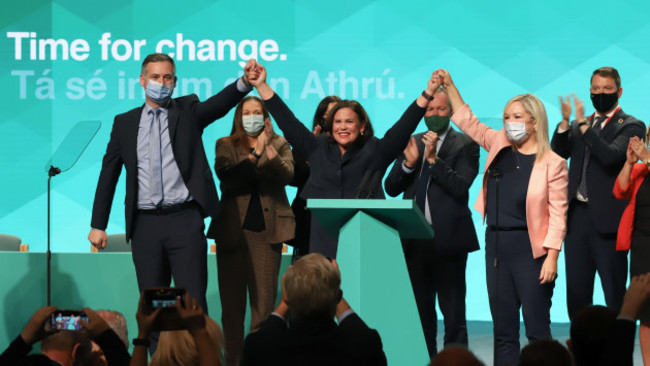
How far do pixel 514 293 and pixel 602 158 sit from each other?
3.21 ft

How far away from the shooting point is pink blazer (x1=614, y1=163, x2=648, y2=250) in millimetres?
4902

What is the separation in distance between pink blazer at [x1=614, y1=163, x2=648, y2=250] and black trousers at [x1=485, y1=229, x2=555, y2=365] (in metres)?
0.62

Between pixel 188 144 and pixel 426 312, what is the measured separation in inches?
61.3

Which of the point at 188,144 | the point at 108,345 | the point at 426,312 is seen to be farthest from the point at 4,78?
the point at 108,345

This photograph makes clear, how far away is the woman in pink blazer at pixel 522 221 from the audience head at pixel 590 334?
1.66 metres

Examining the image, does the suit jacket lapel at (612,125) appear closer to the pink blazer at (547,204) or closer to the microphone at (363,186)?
the pink blazer at (547,204)

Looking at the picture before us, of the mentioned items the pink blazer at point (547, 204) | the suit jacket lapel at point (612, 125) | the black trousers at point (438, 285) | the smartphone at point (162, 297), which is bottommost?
the black trousers at point (438, 285)

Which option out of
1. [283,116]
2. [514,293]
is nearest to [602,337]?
[514,293]

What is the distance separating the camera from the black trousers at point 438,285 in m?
5.07

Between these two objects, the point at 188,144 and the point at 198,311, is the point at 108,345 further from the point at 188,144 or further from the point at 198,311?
the point at 188,144

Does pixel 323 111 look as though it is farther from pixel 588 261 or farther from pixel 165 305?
pixel 165 305

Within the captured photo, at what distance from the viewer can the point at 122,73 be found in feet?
25.5

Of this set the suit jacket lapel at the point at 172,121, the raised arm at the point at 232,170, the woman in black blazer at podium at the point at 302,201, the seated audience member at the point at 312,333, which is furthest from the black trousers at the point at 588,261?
the seated audience member at the point at 312,333

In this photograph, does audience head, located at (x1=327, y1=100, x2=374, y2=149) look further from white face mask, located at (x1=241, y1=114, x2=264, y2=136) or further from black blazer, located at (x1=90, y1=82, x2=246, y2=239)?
white face mask, located at (x1=241, y1=114, x2=264, y2=136)
